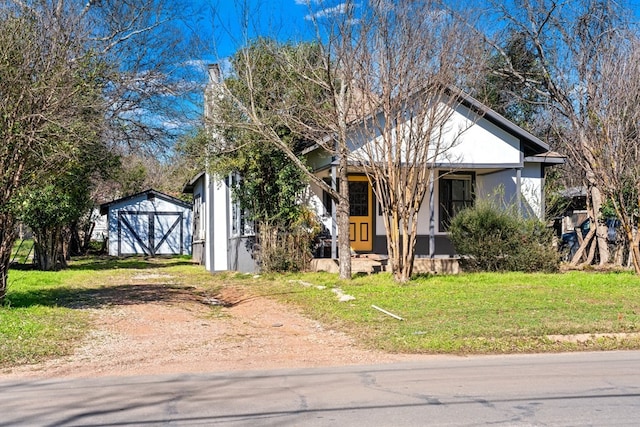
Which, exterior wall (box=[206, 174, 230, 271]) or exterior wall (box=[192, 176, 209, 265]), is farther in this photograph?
exterior wall (box=[192, 176, 209, 265])

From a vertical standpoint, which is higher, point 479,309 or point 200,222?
point 200,222

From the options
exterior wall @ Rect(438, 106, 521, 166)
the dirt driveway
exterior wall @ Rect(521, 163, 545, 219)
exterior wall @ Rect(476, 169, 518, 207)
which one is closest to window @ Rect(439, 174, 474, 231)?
exterior wall @ Rect(476, 169, 518, 207)

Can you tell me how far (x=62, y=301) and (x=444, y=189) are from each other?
12686 millimetres

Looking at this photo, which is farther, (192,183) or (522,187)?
(192,183)

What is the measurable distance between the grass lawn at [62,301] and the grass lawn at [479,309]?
3.48 meters

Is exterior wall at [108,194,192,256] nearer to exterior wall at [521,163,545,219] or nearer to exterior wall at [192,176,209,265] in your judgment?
exterior wall at [192,176,209,265]

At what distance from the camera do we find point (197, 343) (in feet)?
32.8

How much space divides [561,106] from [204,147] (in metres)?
10.9

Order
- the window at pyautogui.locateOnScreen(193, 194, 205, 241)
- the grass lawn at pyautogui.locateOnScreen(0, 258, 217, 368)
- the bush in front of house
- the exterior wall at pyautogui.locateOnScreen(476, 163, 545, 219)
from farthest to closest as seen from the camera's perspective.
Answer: the window at pyautogui.locateOnScreen(193, 194, 205, 241), the exterior wall at pyautogui.locateOnScreen(476, 163, 545, 219), the bush in front of house, the grass lawn at pyautogui.locateOnScreen(0, 258, 217, 368)

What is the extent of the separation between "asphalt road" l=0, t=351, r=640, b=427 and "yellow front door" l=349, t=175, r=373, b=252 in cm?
1263

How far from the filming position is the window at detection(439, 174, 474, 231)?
2188 centimetres

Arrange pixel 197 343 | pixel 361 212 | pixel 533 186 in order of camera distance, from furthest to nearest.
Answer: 1. pixel 533 186
2. pixel 361 212
3. pixel 197 343

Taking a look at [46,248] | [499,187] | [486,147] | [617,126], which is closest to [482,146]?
[486,147]

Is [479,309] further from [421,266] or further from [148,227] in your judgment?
[148,227]
